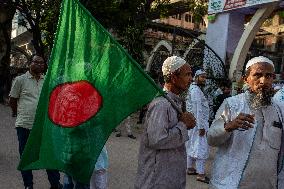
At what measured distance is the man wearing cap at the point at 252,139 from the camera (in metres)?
2.96

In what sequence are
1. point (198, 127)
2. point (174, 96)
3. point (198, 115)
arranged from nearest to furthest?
point (174, 96) < point (198, 115) < point (198, 127)

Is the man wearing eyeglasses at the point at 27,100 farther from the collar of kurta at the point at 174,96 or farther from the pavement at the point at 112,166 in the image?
the collar of kurta at the point at 174,96

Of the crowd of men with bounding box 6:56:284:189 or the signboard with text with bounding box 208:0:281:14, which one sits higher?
the signboard with text with bounding box 208:0:281:14

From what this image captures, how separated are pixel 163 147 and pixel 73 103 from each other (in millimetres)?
738

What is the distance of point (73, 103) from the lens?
343 centimetres

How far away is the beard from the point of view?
3000 mm

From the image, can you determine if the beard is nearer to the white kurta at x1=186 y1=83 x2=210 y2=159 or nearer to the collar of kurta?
the collar of kurta

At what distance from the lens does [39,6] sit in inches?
758

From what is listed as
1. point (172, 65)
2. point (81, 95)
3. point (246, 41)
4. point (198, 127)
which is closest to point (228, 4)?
point (246, 41)

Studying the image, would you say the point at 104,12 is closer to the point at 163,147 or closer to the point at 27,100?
the point at 27,100

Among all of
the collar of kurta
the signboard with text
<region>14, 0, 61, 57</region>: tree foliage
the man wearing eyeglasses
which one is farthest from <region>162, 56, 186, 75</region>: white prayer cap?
<region>14, 0, 61, 57</region>: tree foliage

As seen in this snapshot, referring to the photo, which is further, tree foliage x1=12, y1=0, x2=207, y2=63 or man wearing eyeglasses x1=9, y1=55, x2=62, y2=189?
tree foliage x1=12, y1=0, x2=207, y2=63

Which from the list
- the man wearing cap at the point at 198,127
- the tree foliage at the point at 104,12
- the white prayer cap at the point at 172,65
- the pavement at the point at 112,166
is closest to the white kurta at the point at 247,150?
the white prayer cap at the point at 172,65

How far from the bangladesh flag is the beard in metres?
0.60
